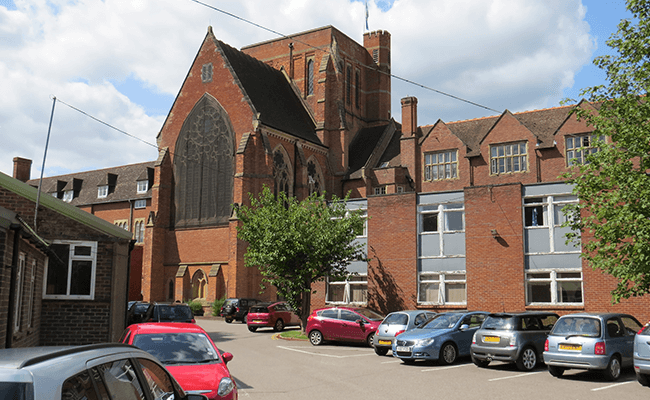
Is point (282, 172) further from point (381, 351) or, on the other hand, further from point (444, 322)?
point (444, 322)

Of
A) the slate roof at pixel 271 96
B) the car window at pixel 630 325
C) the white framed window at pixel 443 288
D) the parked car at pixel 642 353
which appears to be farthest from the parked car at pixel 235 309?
the parked car at pixel 642 353

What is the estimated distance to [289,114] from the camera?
1827 inches

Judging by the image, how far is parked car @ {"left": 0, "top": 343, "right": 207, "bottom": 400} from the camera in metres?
2.56

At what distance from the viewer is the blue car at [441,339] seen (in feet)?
49.7

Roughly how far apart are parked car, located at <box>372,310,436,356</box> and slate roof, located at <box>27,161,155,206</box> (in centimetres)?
4031

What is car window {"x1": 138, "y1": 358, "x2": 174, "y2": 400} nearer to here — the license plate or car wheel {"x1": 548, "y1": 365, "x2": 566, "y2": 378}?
the license plate

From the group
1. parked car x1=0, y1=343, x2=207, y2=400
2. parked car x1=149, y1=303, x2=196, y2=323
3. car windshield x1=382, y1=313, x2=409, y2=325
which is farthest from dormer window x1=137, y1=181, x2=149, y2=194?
parked car x1=0, y1=343, x2=207, y2=400

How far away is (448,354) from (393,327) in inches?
104

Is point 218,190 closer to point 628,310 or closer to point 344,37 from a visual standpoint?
point 344,37

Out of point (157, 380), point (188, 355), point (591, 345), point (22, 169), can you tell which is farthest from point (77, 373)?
point (22, 169)

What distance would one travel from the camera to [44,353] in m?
2.91

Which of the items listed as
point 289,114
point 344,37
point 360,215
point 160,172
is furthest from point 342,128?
point 360,215

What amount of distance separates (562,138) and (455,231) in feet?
47.8

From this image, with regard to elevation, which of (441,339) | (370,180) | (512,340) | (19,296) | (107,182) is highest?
(107,182)
